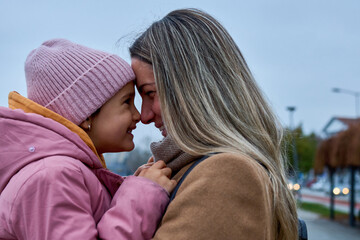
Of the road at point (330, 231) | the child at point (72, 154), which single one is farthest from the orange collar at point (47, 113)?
the road at point (330, 231)

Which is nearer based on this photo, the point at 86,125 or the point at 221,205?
the point at 221,205

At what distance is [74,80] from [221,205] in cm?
100

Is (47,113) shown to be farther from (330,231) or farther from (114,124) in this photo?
(330,231)

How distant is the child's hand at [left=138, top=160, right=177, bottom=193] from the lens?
6.92 ft

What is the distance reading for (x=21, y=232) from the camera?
1890 mm

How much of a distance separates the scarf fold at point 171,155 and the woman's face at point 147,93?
18cm

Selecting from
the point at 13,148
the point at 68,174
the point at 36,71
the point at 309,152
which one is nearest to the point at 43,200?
the point at 68,174

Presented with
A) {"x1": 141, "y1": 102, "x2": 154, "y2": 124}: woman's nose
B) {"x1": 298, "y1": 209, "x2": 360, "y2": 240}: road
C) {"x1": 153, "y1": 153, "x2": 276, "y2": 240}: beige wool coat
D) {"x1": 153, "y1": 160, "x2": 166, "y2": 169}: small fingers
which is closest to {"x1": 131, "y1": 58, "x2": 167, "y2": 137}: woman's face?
{"x1": 141, "y1": 102, "x2": 154, "y2": 124}: woman's nose

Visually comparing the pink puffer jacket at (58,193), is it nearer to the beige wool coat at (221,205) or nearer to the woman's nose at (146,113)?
the beige wool coat at (221,205)

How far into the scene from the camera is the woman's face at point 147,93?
241cm

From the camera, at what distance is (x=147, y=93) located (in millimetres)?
2467

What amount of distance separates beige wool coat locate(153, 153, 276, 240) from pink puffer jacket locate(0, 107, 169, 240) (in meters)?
0.12

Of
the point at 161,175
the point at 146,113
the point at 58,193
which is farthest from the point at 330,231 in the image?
the point at 58,193

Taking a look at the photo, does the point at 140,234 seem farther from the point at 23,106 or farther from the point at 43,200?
the point at 23,106
